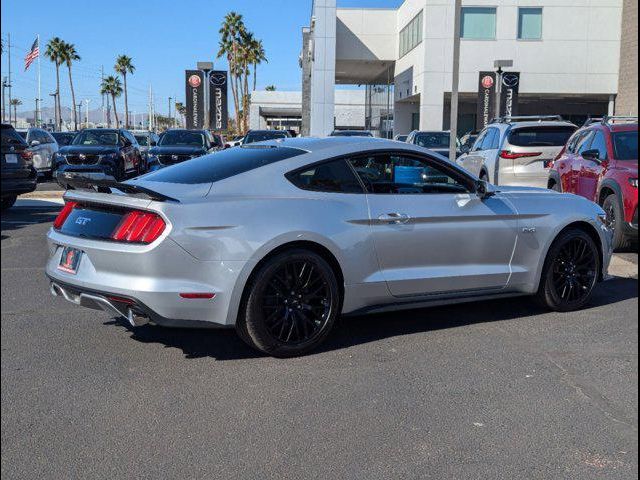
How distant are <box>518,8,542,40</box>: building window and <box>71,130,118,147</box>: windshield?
1003 inches

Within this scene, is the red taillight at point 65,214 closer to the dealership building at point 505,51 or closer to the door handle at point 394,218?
the door handle at point 394,218

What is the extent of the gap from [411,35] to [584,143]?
34655mm

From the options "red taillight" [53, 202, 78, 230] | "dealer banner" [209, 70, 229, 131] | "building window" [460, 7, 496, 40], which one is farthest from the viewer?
"building window" [460, 7, 496, 40]

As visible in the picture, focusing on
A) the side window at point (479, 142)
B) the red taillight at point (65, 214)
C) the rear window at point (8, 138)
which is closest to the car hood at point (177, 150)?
the side window at point (479, 142)

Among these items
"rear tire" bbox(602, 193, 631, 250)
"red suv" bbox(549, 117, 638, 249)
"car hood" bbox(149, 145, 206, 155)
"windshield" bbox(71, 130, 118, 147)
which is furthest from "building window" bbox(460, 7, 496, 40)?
"rear tire" bbox(602, 193, 631, 250)

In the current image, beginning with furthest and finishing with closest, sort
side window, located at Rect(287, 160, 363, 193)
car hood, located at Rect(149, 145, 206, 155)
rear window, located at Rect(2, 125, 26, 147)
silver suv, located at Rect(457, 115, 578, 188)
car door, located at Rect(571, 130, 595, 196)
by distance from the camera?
car hood, located at Rect(149, 145, 206, 155), silver suv, located at Rect(457, 115, 578, 188), car door, located at Rect(571, 130, 595, 196), side window, located at Rect(287, 160, 363, 193), rear window, located at Rect(2, 125, 26, 147)

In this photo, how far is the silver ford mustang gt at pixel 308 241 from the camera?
15.5 ft

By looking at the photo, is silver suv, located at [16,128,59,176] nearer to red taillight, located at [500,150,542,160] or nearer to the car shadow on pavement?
red taillight, located at [500,150,542,160]

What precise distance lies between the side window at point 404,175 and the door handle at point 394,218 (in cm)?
25

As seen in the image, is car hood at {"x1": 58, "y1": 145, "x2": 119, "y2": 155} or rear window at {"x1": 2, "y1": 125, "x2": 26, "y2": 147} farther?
car hood at {"x1": 58, "y1": 145, "x2": 119, "y2": 155}

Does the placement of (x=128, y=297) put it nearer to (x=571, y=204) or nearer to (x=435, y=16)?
(x=571, y=204)

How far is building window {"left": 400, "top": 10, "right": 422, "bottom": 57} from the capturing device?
41500mm

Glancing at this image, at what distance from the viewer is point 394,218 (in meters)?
5.63

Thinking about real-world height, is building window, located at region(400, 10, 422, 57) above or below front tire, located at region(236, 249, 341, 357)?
above
